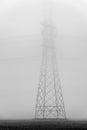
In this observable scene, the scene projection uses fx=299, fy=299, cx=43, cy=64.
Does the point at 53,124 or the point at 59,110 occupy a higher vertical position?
the point at 59,110

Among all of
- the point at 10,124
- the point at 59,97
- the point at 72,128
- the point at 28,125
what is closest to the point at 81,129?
the point at 72,128

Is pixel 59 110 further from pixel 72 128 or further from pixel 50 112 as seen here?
pixel 72 128

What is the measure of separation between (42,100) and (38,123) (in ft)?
52.4

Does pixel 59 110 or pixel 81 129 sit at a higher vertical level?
pixel 59 110

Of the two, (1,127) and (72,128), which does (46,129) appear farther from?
(1,127)

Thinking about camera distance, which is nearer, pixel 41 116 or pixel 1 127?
pixel 1 127

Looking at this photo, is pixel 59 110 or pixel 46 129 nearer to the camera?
pixel 46 129

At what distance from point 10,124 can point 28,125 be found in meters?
2.25

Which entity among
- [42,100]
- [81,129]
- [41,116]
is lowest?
[81,129]

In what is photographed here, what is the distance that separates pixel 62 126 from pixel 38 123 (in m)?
2.89

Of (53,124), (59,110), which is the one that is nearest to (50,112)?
(59,110)

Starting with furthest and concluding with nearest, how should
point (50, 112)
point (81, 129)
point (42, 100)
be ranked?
point (42, 100) → point (50, 112) → point (81, 129)

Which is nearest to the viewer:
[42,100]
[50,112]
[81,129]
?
[81,129]

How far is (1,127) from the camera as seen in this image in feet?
118
